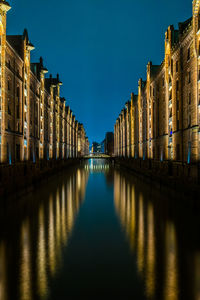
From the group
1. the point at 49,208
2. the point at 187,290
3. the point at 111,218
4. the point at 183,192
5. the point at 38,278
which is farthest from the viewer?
the point at 183,192

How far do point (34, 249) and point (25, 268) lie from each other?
1.50 meters

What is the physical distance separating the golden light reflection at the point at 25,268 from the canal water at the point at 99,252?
0.07 ft

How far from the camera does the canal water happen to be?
600cm

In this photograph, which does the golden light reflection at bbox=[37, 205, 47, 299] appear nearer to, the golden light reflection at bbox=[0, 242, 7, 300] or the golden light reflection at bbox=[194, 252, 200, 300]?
the golden light reflection at bbox=[0, 242, 7, 300]

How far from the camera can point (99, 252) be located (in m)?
8.42

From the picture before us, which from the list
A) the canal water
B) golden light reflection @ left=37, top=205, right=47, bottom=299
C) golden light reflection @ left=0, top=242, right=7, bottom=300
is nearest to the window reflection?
the canal water

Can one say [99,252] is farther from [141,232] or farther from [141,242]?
[141,232]

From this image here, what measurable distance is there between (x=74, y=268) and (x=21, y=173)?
777 inches

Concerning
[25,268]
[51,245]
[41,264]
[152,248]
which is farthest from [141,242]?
[25,268]

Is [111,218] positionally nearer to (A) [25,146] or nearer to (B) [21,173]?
(B) [21,173]

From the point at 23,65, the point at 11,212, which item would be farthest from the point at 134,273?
the point at 23,65

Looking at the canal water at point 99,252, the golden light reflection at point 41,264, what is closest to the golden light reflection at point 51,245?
the canal water at point 99,252

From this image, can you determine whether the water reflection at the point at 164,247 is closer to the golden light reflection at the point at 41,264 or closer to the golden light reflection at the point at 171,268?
the golden light reflection at the point at 171,268

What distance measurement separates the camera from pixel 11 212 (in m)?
14.0
